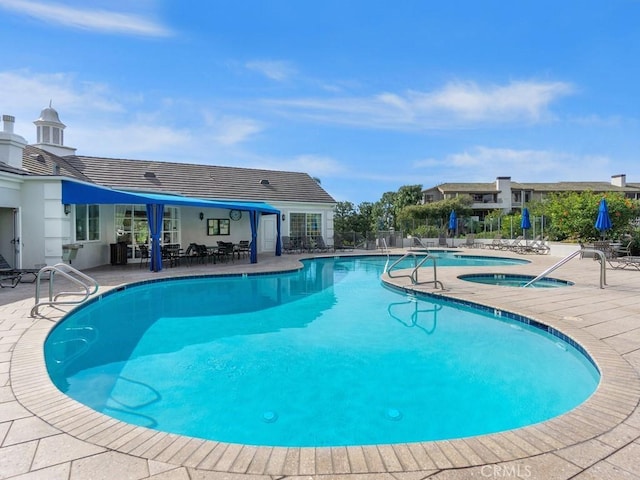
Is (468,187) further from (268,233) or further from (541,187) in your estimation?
(268,233)

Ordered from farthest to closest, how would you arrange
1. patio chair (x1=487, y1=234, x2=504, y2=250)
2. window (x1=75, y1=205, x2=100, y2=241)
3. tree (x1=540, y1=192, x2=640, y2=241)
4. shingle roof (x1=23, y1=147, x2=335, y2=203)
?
patio chair (x1=487, y1=234, x2=504, y2=250)
tree (x1=540, y1=192, x2=640, y2=241)
shingle roof (x1=23, y1=147, x2=335, y2=203)
window (x1=75, y1=205, x2=100, y2=241)

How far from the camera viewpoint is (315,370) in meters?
5.10

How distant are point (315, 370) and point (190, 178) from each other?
17196 mm

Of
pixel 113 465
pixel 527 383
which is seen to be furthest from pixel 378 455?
pixel 527 383

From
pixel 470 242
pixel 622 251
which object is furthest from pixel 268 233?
pixel 622 251

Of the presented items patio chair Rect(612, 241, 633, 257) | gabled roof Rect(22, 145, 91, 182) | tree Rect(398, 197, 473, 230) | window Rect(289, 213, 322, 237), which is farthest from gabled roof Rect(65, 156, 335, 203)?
tree Rect(398, 197, 473, 230)

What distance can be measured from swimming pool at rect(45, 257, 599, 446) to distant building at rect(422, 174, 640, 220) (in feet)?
141

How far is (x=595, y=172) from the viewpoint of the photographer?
39938 millimetres

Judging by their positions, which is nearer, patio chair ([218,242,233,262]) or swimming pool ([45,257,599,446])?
swimming pool ([45,257,599,446])

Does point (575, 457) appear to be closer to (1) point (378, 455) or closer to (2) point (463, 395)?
(1) point (378, 455)

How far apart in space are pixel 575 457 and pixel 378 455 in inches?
49.5

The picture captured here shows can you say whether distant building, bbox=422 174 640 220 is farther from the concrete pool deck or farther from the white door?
the concrete pool deck

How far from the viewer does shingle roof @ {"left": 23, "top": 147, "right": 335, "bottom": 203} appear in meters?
17.2

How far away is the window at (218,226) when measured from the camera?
1888 cm
